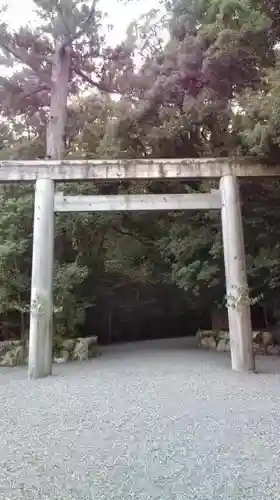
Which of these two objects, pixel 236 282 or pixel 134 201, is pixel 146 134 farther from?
pixel 236 282

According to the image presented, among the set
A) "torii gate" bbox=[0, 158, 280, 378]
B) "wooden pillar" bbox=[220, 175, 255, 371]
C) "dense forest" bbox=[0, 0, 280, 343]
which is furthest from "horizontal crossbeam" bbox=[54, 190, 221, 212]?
"dense forest" bbox=[0, 0, 280, 343]

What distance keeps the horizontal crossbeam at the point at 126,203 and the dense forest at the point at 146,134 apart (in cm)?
121

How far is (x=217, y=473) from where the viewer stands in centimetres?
229

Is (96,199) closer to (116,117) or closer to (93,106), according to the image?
(116,117)

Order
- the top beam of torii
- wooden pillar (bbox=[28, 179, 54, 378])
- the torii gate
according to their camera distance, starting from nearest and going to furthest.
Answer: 1. wooden pillar (bbox=[28, 179, 54, 378])
2. the torii gate
3. the top beam of torii

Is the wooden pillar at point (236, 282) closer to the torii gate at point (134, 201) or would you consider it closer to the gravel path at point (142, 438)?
the torii gate at point (134, 201)

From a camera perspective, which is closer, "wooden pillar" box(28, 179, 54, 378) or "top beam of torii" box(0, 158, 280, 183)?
"wooden pillar" box(28, 179, 54, 378)

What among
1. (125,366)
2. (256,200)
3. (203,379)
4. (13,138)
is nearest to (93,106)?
(13,138)

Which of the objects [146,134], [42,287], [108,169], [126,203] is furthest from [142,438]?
[146,134]

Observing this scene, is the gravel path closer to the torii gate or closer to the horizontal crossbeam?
the torii gate

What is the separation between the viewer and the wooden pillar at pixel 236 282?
5.78 m

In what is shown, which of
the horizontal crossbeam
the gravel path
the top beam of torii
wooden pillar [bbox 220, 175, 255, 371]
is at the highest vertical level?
the top beam of torii

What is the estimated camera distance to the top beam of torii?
6.02 metres

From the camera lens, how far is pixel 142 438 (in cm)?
297
